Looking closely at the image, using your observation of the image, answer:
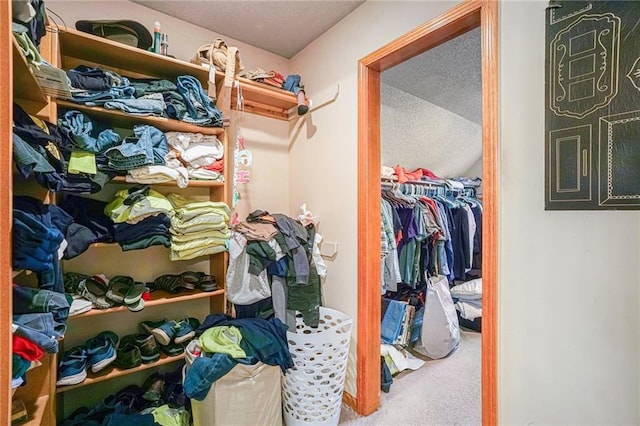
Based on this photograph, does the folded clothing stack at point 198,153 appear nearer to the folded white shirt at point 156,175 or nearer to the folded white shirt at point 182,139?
the folded white shirt at point 182,139

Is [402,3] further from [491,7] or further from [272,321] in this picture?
[272,321]

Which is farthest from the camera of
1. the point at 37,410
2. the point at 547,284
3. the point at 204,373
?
the point at 204,373

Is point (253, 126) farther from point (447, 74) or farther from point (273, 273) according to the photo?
point (447, 74)

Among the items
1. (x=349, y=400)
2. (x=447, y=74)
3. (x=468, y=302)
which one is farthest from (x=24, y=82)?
(x=468, y=302)

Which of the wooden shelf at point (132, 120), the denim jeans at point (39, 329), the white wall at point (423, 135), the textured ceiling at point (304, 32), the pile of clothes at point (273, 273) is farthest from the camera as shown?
the white wall at point (423, 135)

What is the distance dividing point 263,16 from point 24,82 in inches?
53.9

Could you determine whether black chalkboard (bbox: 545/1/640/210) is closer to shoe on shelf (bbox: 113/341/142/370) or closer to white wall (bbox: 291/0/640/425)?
white wall (bbox: 291/0/640/425)

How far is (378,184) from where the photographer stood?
6.12 feet

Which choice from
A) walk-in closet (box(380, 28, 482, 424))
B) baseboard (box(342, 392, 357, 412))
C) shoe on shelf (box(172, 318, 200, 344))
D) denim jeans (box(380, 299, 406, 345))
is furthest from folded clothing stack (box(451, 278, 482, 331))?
shoe on shelf (box(172, 318, 200, 344))

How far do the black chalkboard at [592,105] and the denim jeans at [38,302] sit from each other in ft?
5.58

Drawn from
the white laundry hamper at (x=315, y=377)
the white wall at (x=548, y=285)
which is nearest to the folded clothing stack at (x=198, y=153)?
the white laundry hamper at (x=315, y=377)

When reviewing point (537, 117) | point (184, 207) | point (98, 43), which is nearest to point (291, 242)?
point (184, 207)

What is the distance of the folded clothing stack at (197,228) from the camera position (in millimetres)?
1615

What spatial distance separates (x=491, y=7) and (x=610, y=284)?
1129mm
